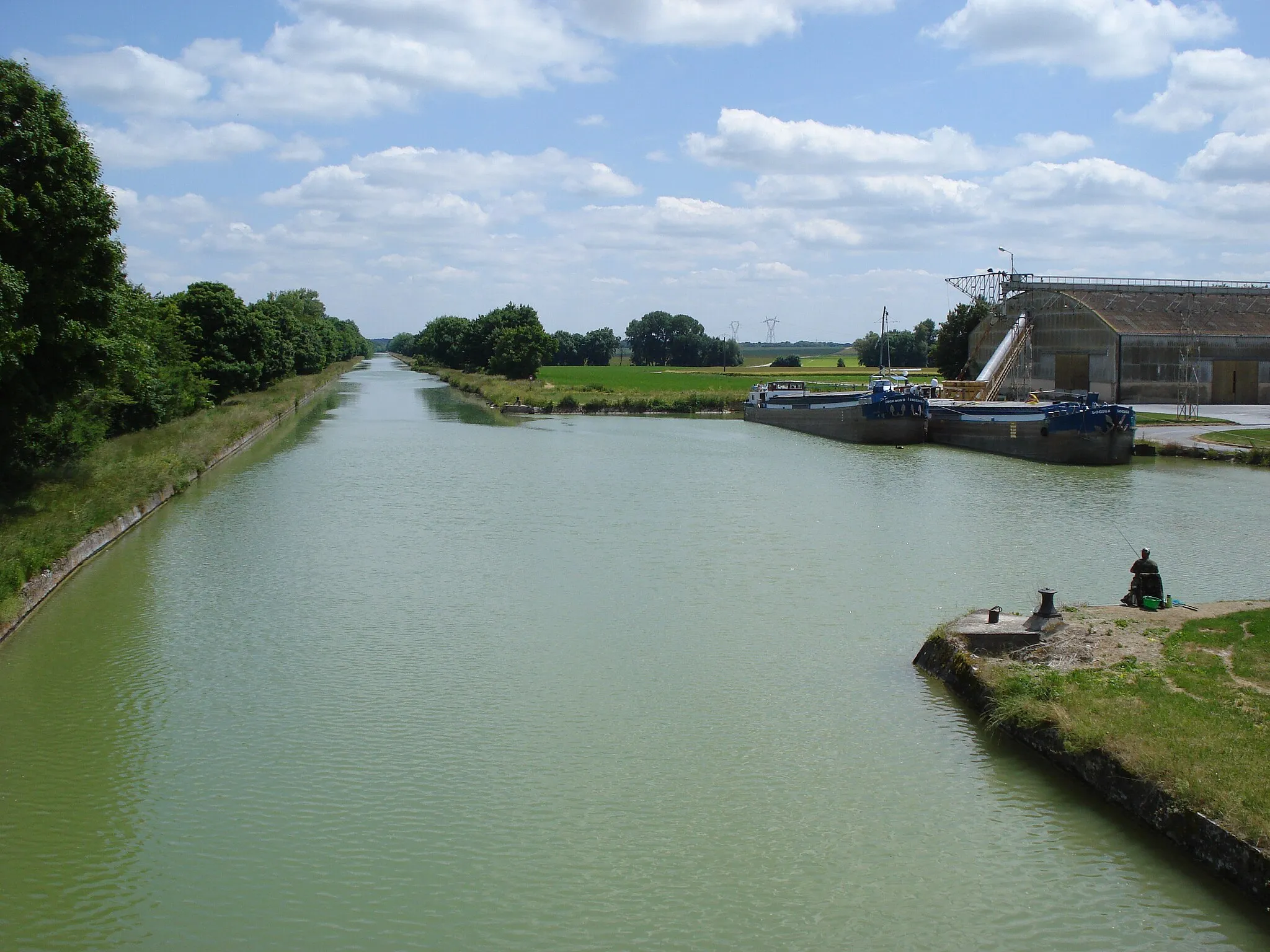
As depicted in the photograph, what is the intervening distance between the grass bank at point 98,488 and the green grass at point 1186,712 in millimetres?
12015

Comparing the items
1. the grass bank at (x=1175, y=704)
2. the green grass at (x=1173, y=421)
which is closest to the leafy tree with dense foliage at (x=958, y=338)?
the green grass at (x=1173, y=421)

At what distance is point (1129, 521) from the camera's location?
2292 cm

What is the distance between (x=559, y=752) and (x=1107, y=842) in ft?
15.7

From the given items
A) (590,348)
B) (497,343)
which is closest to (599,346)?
(590,348)

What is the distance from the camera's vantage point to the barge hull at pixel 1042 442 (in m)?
34.0

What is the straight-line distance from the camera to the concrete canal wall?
24.2ft

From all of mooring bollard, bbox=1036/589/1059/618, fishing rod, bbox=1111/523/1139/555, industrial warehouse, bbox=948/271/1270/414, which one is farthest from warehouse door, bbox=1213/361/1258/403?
mooring bollard, bbox=1036/589/1059/618

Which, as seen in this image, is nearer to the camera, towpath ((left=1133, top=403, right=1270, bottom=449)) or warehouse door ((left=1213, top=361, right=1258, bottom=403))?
towpath ((left=1133, top=403, right=1270, bottom=449))

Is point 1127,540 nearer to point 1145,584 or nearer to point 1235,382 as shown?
point 1145,584

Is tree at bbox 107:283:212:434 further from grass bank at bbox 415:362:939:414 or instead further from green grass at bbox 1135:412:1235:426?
green grass at bbox 1135:412:1235:426

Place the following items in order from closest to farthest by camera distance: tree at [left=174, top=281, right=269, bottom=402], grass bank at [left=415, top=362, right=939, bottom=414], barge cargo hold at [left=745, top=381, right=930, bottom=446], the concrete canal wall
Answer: the concrete canal wall
barge cargo hold at [left=745, top=381, right=930, bottom=446]
tree at [left=174, top=281, right=269, bottom=402]
grass bank at [left=415, top=362, right=939, bottom=414]

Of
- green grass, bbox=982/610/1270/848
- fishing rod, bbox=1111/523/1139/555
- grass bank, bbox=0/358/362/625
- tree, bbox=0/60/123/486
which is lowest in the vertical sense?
fishing rod, bbox=1111/523/1139/555

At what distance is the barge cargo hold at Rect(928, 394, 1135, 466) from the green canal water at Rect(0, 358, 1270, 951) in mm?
12530

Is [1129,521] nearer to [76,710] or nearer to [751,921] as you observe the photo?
[751,921]
